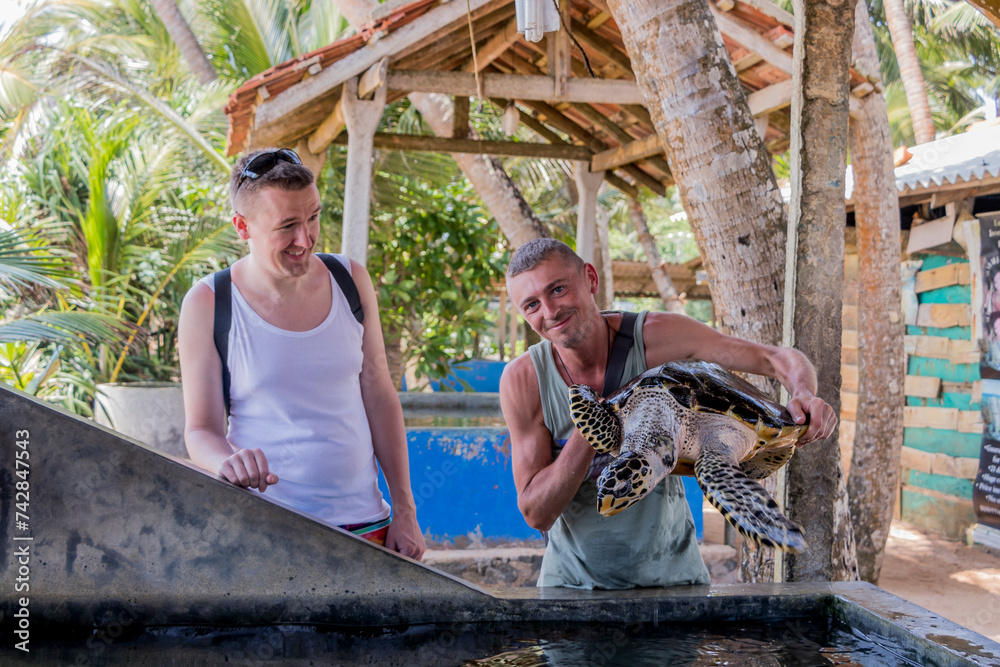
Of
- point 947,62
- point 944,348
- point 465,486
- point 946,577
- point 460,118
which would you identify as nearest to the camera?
point 465,486

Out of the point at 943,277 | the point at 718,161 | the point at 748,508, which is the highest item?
the point at 943,277

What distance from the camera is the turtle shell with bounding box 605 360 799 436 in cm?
176

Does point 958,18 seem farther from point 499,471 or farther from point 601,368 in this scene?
point 601,368

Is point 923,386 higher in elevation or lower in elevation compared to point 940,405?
higher

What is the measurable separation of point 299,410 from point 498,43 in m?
5.42

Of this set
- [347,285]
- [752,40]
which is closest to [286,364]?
[347,285]

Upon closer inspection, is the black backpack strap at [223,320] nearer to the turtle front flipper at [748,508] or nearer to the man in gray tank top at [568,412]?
the man in gray tank top at [568,412]

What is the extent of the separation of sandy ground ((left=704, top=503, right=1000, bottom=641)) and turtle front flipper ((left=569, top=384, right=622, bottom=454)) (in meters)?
3.99

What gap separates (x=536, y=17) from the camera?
8.21ft

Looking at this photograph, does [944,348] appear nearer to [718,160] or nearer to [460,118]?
[460,118]

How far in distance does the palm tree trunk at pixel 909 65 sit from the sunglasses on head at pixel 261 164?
1246 cm

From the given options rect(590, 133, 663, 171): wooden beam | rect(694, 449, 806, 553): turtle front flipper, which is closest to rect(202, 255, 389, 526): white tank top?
rect(694, 449, 806, 553): turtle front flipper

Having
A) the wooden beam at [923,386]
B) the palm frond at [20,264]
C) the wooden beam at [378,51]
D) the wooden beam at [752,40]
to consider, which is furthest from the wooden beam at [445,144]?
the wooden beam at [923,386]

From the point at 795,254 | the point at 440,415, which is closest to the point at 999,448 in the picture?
the point at 440,415
